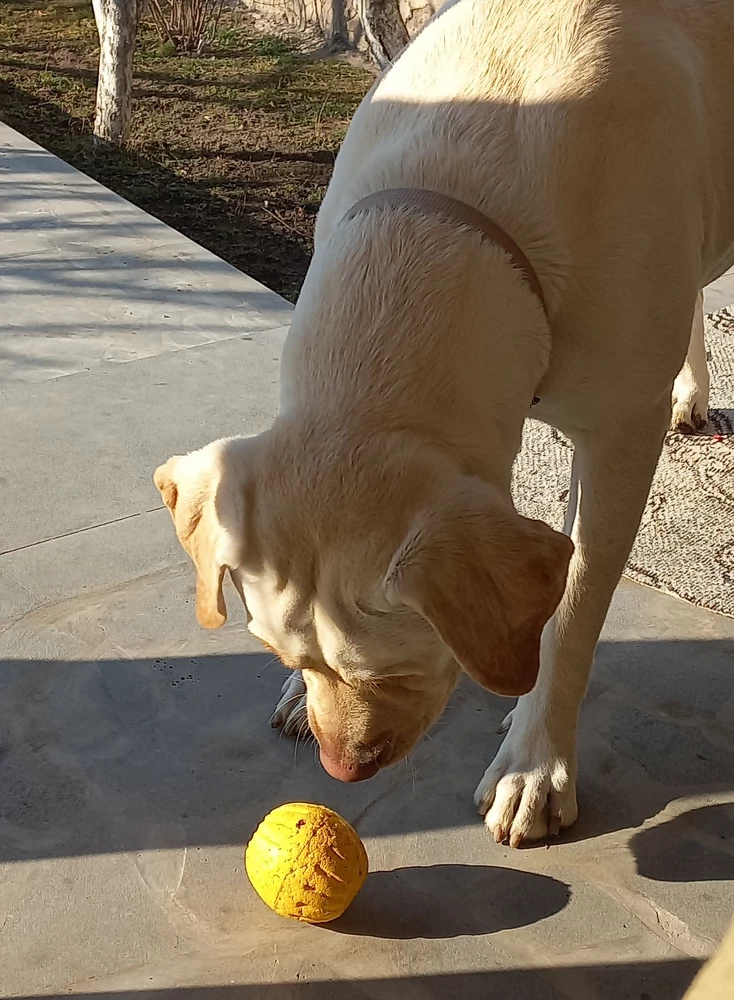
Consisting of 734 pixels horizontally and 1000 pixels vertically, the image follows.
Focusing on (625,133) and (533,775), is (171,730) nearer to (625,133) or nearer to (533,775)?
(533,775)

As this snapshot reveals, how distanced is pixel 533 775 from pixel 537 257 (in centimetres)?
113

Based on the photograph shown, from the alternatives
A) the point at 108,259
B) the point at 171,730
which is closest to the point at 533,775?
the point at 171,730

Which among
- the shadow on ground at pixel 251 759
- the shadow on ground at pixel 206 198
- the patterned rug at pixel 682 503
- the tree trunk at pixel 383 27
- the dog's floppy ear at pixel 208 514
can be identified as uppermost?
the tree trunk at pixel 383 27

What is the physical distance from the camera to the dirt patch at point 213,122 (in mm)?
5871

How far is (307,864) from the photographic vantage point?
7.56 feet

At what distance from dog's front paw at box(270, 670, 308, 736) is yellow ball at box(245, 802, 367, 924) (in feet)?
1.22

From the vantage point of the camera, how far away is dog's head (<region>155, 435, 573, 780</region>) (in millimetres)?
1806

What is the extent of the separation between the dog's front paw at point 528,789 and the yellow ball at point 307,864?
36cm

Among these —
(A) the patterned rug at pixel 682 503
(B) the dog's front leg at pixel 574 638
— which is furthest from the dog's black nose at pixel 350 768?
(A) the patterned rug at pixel 682 503

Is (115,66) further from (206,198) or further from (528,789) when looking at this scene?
(528,789)

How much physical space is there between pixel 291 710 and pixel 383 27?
441 centimetres

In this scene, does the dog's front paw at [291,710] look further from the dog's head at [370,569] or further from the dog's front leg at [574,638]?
the dog's head at [370,569]

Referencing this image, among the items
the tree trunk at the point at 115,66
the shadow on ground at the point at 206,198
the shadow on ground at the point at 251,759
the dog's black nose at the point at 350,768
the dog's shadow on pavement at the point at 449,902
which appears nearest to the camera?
the dog's black nose at the point at 350,768

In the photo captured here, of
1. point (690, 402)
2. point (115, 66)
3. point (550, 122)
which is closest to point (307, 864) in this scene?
point (550, 122)
